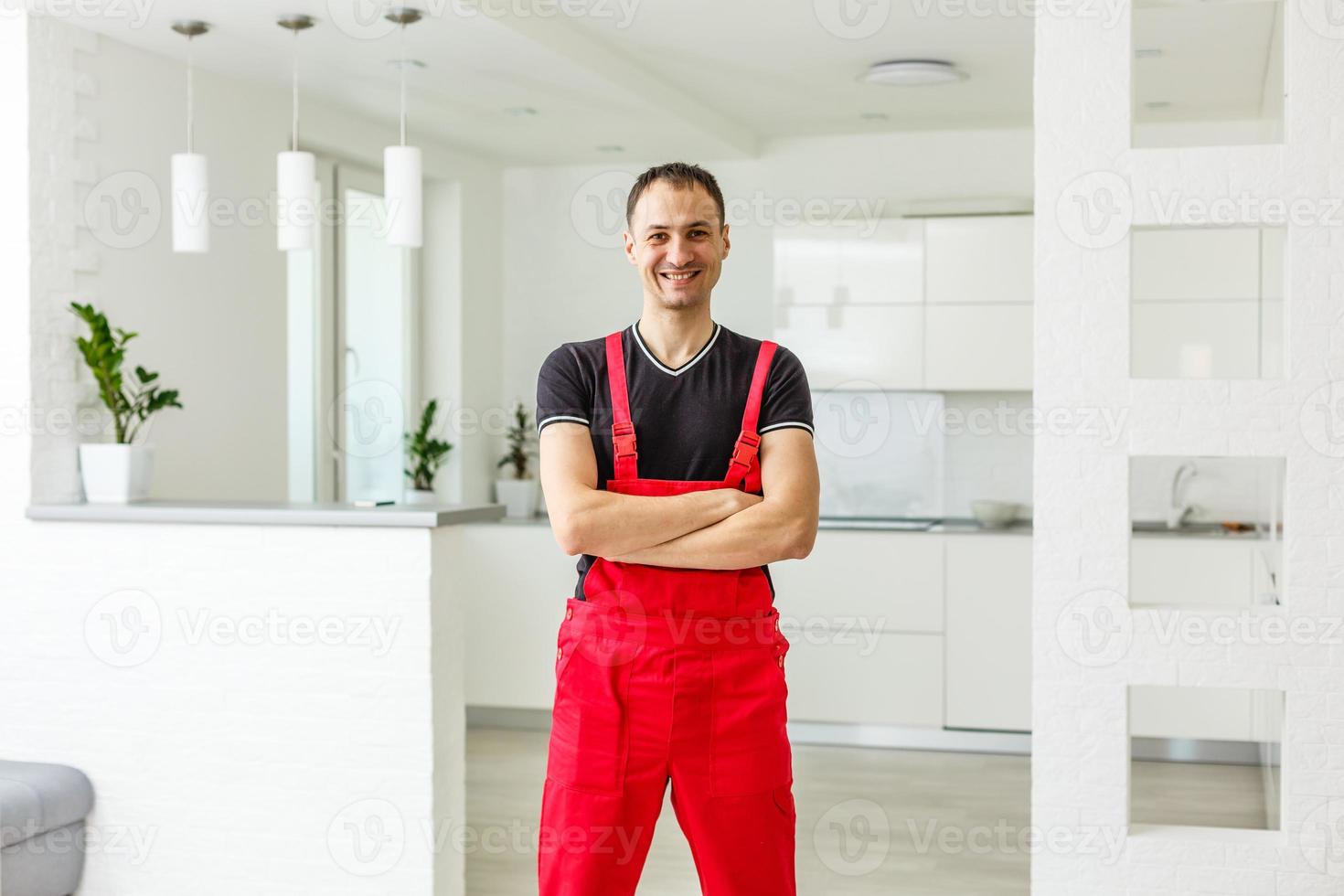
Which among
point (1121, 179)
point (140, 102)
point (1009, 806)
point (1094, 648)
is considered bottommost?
point (1009, 806)

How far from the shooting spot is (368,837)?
11.4ft

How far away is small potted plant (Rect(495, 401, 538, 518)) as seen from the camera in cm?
642

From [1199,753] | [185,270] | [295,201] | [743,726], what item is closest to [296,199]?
[295,201]

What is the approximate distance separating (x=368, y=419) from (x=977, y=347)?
8.56 ft

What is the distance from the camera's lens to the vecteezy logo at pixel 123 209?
156 inches

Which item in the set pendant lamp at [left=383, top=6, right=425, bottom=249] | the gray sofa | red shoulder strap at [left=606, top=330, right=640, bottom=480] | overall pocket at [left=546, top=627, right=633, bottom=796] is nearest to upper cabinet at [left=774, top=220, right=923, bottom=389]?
pendant lamp at [left=383, top=6, right=425, bottom=249]

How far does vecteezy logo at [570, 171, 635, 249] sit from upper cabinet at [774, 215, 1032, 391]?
0.83 m

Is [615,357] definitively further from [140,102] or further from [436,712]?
[140,102]

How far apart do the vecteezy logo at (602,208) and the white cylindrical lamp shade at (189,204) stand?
9.17ft

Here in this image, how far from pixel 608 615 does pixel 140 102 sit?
2.82 metres

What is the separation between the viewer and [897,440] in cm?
627

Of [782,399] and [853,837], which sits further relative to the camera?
[853,837]

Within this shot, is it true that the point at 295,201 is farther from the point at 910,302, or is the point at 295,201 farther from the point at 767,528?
the point at 910,302

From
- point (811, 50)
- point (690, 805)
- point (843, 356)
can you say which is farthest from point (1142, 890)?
point (843, 356)
